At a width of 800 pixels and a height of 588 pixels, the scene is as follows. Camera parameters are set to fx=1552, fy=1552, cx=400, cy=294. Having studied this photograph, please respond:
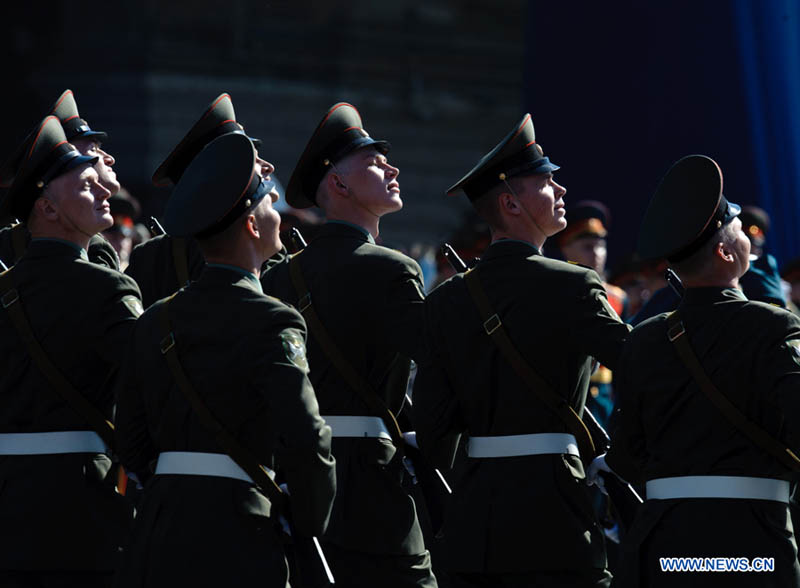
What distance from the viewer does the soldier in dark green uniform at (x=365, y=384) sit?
4668 millimetres

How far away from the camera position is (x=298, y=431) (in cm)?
345

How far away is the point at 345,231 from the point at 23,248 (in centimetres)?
129

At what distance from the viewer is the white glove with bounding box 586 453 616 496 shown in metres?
4.12

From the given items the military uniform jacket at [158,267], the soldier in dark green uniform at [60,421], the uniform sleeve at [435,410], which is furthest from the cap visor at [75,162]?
the uniform sleeve at [435,410]

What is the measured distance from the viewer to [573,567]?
4.17m

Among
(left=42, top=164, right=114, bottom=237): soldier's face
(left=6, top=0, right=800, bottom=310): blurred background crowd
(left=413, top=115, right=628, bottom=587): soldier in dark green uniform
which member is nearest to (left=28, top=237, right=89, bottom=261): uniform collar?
(left=42, top=164, right=114, bottom=237): soldier's face

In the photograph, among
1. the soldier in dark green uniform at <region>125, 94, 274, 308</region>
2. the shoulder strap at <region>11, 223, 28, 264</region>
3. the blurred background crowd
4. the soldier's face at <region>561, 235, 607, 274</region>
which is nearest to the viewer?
the soldier in dark green uniform at <region>125, 94, 274, 308</region>

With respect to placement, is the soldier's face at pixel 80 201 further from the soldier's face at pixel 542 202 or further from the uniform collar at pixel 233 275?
the soldier's face at pixel 542 202

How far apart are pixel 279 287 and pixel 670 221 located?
1.53 m

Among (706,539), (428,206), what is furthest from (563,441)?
(428,206)

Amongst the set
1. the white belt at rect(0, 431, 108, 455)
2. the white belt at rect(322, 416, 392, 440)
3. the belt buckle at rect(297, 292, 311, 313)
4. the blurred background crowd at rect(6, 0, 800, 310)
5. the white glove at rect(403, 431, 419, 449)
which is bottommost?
the blurred background crowd at rect(6, 0, 800, 310)

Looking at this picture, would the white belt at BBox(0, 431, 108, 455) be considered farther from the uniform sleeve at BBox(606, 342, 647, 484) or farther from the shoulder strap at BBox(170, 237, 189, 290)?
the uniform sleeve at BBox(606, 342, 647, 484)

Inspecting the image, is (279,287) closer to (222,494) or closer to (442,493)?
(442,493)

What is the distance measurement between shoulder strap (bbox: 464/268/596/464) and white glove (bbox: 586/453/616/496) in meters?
0.07
